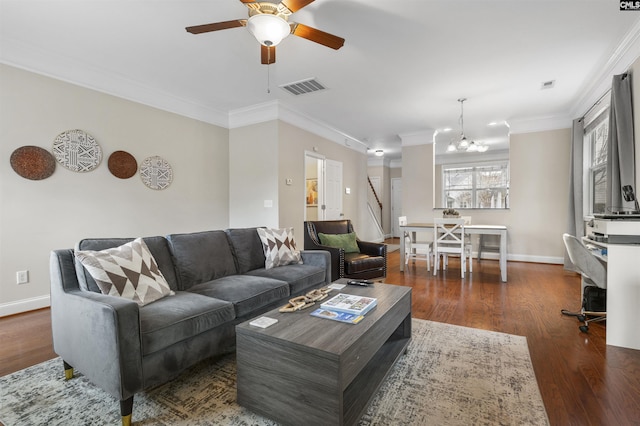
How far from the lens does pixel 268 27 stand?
2049 millimetres

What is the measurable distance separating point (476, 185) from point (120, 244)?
31.0 feet

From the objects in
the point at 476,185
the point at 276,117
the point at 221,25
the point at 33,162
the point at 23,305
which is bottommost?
the point at 23,305

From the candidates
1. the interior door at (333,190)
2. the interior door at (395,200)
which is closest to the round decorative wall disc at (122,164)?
the interior door at (333,190)

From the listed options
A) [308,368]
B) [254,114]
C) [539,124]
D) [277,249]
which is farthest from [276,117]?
[539,124]

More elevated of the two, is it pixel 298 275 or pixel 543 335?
pixel 298 275

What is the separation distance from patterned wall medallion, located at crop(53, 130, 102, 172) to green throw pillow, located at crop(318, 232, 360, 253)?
2.92m

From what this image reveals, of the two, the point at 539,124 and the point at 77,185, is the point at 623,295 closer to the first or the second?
the point at 539,124

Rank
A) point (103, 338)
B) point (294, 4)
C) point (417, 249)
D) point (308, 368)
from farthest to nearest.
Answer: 1. point (417, 249)
2. point (294, 4)
3. point (103, 338)
4. point (308, 368)

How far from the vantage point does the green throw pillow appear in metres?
3.79

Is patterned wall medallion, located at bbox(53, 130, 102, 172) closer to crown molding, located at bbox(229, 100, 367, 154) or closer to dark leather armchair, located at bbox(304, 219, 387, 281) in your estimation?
crown molding, located at bbox(229, 100, 367, 154)

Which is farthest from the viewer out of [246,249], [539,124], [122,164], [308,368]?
[539,124]

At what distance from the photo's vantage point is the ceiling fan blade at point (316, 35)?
2.24 m

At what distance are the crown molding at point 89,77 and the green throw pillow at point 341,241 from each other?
117 inches

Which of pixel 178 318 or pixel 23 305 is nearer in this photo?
pixel 178 318
